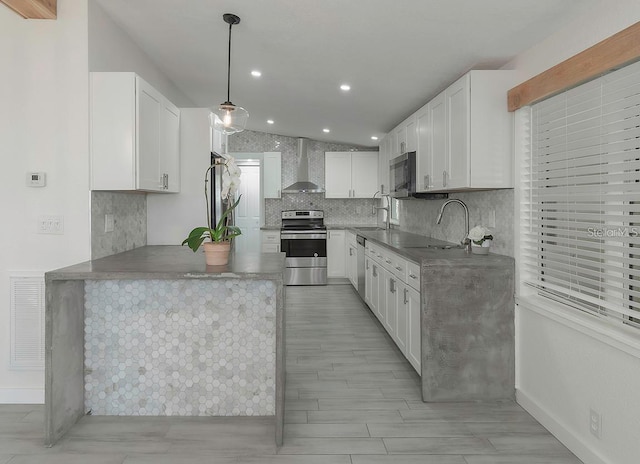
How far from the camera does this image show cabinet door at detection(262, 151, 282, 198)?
7535 millimetres

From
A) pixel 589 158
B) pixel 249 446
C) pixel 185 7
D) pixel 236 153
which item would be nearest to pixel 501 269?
pixel 589 158

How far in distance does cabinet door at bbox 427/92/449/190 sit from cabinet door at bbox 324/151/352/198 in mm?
3545

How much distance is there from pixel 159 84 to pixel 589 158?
3755mm

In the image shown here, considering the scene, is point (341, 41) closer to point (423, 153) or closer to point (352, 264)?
Answer: point (423, 153)

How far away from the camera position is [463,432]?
2.51 metres

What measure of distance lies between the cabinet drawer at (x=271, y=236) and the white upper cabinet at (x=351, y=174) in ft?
3.66

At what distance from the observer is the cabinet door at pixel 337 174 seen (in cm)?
742

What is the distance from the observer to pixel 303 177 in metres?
7.52

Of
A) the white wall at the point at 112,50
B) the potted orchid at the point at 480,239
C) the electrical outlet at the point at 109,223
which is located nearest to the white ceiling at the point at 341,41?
the white wall at the point at 112,50

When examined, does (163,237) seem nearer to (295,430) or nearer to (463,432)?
(295,430)

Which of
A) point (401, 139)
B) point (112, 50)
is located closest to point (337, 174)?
point (401, 139)

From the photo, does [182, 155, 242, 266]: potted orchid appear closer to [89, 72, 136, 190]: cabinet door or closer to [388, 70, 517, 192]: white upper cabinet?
[89, 72, 136, 190]: cabinet door

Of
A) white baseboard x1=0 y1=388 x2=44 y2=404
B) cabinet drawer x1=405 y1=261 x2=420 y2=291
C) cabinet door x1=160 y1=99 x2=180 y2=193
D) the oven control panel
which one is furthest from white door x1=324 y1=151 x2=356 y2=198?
white baseboard x1=0 y1=388 x2=44 y2=404

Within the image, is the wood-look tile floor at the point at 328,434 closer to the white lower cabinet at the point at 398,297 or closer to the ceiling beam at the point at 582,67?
the white lower cabinet at the point at 398,297
